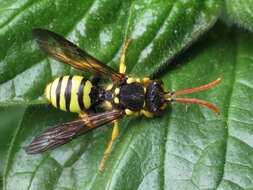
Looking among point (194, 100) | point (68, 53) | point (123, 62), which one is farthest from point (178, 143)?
point (68, 53)

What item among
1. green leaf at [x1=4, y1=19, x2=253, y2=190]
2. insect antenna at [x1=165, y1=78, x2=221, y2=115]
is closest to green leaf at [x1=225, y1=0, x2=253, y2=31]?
green leaf at [x1=4, y1=19, x2=253, y2=190]

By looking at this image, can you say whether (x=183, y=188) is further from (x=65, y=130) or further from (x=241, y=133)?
(x=65, y=130)

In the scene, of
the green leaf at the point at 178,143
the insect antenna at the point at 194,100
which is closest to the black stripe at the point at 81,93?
the green leaf at the point at 178,143

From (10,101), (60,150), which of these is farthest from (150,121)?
(10,101)

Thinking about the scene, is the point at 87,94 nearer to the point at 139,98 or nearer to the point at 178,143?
the point at 139,98

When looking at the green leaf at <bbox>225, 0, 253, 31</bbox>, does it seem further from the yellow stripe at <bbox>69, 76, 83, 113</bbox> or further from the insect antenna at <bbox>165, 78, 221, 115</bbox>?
the yellow stripe at <bbox>69, 76, 83, 113</bbox>

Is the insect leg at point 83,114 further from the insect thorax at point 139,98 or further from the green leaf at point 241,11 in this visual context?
the green leaf at point 241,11
